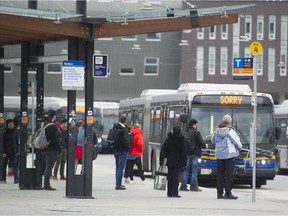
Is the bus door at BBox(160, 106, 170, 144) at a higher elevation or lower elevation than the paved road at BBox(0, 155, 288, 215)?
higher

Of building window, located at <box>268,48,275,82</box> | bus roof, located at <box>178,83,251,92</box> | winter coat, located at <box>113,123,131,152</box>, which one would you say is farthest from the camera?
building window, located at <box>268,48,275,82</box>

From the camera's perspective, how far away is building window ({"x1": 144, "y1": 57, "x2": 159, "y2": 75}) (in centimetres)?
8819

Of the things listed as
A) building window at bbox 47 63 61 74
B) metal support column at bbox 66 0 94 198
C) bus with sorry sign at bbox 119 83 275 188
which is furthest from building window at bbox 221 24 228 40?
metal support column at bbox 66 0 94 198

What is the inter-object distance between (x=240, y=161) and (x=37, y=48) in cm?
760

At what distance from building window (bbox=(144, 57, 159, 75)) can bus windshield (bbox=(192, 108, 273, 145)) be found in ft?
196

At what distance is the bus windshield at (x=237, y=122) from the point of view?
28031mm

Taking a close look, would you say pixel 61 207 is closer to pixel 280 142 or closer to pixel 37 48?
pixel 37 48

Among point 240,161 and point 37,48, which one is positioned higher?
point 37,48

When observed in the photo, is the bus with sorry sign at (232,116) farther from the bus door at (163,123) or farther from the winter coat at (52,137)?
the winter coat at (52,137)

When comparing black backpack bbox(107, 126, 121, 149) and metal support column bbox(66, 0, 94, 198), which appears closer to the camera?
metal support column bbox(66, 0, 94, 198)

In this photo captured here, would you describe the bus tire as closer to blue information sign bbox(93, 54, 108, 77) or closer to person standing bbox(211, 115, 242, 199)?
person standing bbox(211, 115, 242, 199)

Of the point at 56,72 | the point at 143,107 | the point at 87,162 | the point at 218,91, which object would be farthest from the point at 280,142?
the point at 56,72

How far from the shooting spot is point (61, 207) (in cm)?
1758

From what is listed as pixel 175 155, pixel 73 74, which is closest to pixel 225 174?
pixel 175 155
